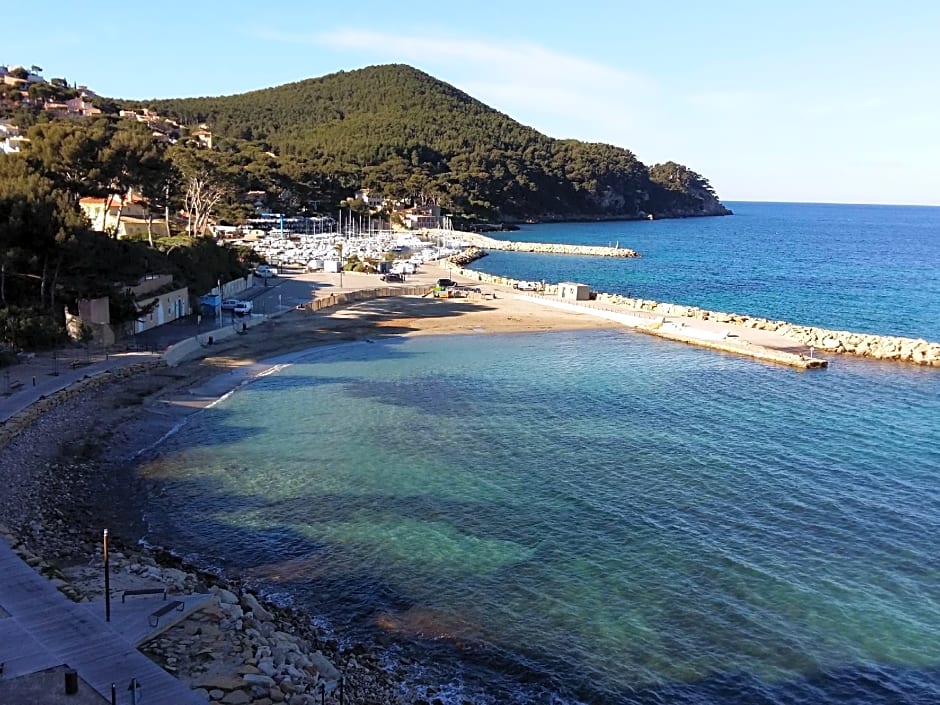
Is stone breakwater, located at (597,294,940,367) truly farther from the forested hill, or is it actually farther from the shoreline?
the forested hill

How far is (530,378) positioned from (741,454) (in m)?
11.8

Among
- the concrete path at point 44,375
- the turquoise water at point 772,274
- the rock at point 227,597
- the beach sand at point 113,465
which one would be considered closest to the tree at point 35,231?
the concrete path at point 44,375

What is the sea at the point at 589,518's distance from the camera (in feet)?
43.8

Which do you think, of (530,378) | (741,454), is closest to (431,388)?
A: (530,378)

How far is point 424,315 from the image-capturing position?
5059cm

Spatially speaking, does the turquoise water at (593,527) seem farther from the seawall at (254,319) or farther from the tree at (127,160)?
the tree at (127,160)

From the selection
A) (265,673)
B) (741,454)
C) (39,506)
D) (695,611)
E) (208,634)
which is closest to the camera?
(265,673)

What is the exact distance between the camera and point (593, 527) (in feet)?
60.3

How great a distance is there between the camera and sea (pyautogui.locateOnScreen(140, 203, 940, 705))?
13336mm

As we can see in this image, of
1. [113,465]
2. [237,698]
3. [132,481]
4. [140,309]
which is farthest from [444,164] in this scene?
[237,698]

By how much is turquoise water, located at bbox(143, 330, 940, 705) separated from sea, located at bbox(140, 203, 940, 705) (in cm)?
7

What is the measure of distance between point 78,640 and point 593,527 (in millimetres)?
11307

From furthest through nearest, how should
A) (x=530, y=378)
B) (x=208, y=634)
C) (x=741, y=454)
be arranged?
1. (x=530, y=378)
2. (x=741, y=454)
3. (x=208, y=634)

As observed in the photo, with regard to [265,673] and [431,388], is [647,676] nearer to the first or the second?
[265,673]
